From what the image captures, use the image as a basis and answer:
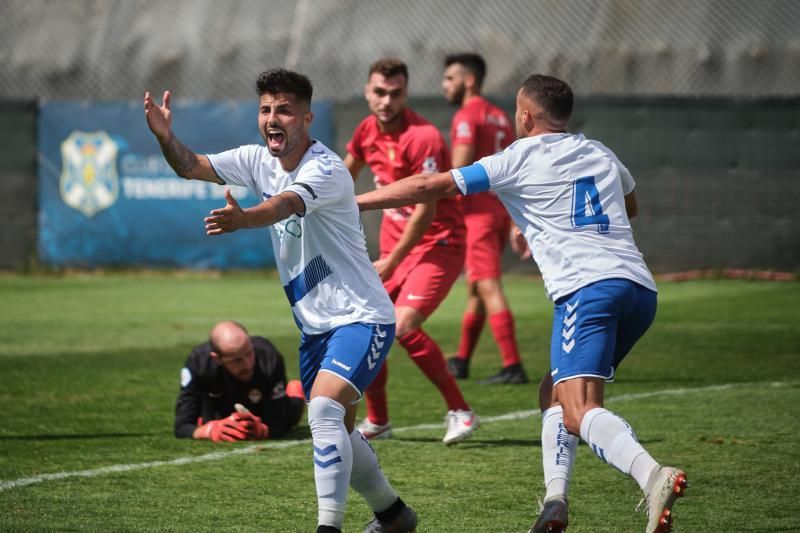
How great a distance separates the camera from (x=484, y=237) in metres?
10.5

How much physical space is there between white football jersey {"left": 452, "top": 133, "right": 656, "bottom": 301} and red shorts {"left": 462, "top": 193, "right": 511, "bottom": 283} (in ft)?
16.0

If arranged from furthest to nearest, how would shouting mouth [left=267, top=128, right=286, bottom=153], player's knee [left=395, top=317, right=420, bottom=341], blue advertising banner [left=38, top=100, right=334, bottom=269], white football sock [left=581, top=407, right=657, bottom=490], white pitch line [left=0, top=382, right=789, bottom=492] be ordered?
blue advertising banner [left=38, top=100, right=334, bottom=269], player's knee [left=395, top=317, right=420, bottom=341], white pitch line [left=0, top=382, right=789, bottom=492], shouting mouth [left=267, top=128, right=286, bottom=153], white football sock [left=581, top=407, right=657, bottom=490]

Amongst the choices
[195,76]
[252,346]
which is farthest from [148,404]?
[195,76]

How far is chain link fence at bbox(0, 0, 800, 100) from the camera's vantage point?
21.0 meters

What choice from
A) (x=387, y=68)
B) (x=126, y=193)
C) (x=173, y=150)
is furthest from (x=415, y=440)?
(x=126, y=193)

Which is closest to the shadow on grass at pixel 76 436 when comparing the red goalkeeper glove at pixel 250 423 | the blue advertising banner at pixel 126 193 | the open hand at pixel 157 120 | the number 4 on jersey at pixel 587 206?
the red goalkeeper glove at pixel 250 423

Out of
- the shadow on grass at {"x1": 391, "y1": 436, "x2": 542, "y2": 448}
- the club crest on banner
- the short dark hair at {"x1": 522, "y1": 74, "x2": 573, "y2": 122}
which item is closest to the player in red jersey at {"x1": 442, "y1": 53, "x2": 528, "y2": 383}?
the shadow on grass at {"x1": 391, "y1": 436, "x2": 542, "y2": 448}

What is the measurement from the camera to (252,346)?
7.98 metres

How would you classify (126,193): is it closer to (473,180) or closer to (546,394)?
(546,394)

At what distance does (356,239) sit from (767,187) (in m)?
13.6

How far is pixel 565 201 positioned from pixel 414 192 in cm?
65

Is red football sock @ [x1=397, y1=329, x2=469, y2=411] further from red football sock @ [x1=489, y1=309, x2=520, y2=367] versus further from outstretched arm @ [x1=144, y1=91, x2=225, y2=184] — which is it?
outstretched arm @ [x1=144, y1=91, x2=225, y2=184]

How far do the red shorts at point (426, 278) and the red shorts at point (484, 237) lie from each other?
1.92m

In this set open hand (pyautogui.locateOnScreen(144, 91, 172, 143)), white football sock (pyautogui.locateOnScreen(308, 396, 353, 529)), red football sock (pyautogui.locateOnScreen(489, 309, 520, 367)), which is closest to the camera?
white football sock (pyautogui.locateOnScreen(308, 396, 353, 529))
